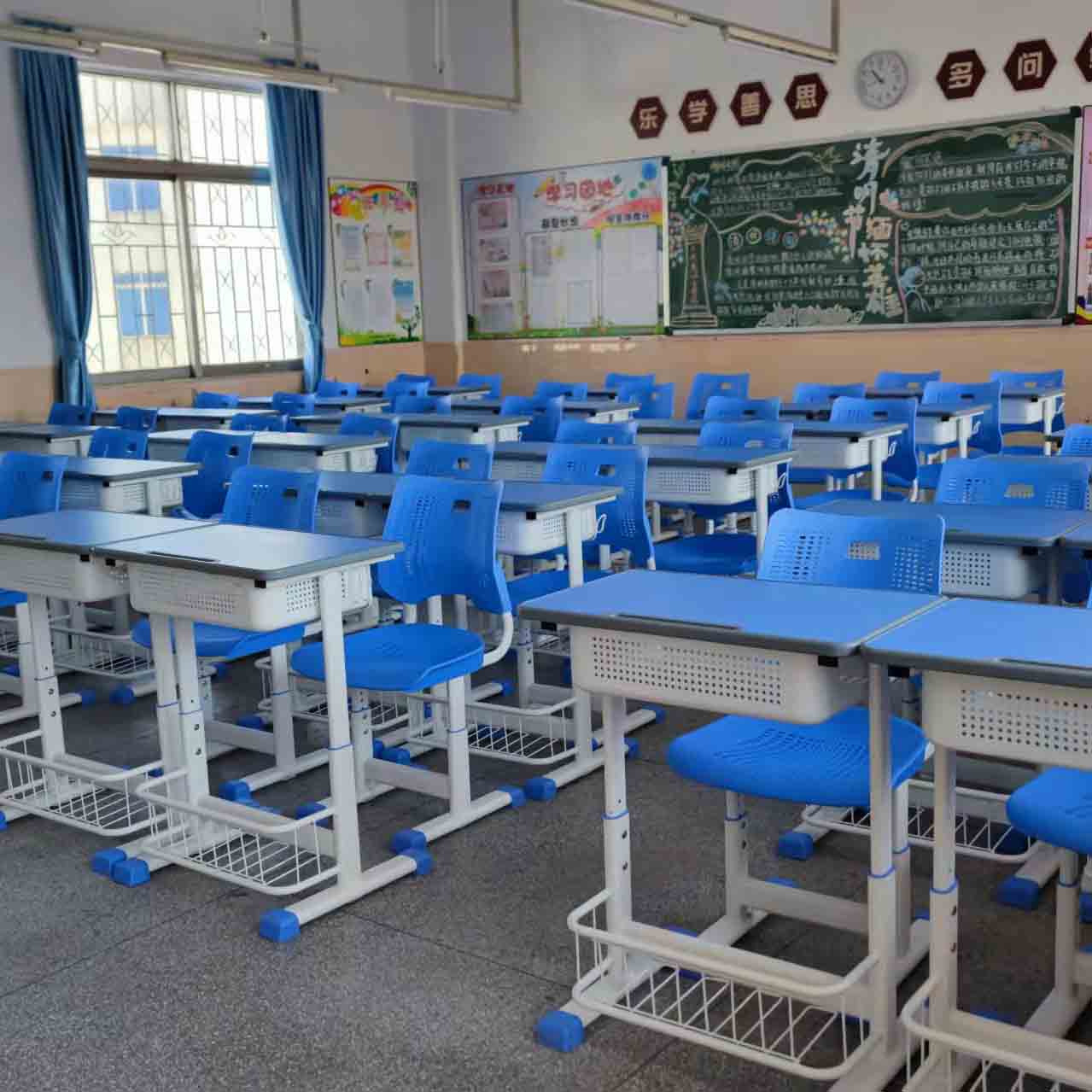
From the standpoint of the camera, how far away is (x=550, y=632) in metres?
5.11

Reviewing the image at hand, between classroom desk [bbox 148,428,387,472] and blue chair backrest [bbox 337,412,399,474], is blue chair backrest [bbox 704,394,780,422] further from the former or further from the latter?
classroom desk [bbox 148,428,387,472]

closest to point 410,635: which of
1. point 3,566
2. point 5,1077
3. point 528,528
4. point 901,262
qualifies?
point 528,528

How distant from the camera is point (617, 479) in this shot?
445 centimetres

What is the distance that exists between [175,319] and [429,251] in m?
2.46

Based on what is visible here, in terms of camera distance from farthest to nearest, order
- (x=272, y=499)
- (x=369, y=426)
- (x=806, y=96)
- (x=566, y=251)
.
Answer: (x=566, y=251) → (x=806, y=96) → (x=369, y=426) → (x=272, y=499)

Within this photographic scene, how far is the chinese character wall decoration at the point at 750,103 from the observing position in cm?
945

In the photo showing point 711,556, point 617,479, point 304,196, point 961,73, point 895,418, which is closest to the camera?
point 617,479

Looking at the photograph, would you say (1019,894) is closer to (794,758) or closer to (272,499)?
(794,758)

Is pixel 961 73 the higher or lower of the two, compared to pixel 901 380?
higher

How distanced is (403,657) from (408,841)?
46 centimetres

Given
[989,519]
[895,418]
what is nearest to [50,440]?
[895,418]

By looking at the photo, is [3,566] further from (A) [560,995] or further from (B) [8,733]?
(A) [560,995]

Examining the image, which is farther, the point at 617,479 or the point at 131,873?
the point at 617,479

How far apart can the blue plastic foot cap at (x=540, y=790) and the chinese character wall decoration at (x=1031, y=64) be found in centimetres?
649
